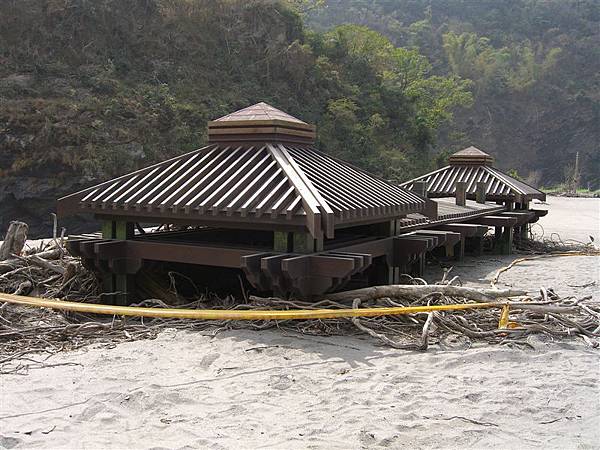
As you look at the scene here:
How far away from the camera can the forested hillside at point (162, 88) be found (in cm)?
1995

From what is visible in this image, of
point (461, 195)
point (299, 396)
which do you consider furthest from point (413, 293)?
point (461, 195)

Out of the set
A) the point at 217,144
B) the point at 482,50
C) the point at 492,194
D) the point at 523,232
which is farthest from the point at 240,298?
the point at 482,50

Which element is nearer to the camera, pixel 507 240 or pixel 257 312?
pixel 257 312

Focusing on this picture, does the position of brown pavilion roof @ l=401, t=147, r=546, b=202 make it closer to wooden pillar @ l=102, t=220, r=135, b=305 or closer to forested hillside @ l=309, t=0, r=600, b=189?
wooden pillar @ l=102, t=220, r=135, b=305

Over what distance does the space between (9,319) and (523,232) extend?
36.3 feet

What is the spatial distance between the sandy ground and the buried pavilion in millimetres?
879

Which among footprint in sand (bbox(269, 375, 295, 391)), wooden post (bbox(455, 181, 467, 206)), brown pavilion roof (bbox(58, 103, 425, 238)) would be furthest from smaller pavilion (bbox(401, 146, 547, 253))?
footprint in sand (bbox(269, 375, 295, 391))

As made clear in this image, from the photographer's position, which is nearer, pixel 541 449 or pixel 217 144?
pixel 541 449

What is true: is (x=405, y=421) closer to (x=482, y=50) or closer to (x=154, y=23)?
(x=154, y=23)

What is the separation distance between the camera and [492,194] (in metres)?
12.8

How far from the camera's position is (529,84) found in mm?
57844

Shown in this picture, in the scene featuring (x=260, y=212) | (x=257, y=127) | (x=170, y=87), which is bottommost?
(x=260, y=212)

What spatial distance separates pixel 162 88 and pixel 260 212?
20428 millimetres

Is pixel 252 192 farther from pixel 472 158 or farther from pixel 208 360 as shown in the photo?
pixel 472 158
